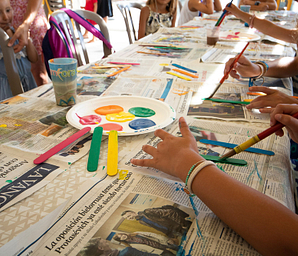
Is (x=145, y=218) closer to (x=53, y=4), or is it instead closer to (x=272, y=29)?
(x=272, y=29)

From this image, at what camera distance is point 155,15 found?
7.63ft

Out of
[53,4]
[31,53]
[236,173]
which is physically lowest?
[236,173]

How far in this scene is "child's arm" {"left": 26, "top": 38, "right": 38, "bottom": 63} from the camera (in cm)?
154

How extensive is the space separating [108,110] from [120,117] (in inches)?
2.2

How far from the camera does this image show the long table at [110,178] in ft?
1.19

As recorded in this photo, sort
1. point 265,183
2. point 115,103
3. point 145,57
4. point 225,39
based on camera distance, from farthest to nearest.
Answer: point 225,39 → point 145,57 → point 115,103 → point 265,183

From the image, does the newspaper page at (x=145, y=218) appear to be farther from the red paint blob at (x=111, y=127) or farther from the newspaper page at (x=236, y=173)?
the red paint blob at (x=111, y=127)

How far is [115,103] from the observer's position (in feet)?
2.60

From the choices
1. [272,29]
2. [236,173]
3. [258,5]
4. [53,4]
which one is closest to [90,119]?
[236,173]

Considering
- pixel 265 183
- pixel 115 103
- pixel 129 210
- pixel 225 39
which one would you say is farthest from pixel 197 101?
pixel 225 39

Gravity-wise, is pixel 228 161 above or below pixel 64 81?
below

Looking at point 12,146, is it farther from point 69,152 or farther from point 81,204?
point 81,204

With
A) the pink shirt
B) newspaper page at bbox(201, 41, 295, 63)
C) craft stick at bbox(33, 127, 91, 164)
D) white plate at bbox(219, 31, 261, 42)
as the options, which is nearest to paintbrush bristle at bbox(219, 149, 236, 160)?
craft stick at bbox(33, 127, 91, 164)

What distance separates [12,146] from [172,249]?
0.44 metres
